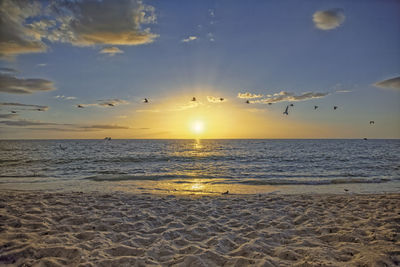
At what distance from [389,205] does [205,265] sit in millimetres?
7769

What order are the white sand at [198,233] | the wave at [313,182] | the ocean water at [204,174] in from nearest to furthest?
1. the white sand at [198,233]
2. the ocean water at [204,174]
3. the wave at [313,182]

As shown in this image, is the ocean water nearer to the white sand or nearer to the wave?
the wave

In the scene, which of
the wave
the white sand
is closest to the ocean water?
the wave

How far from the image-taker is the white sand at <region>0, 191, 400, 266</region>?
418cm

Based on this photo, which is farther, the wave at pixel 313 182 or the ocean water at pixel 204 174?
the wave at pixel 313 182

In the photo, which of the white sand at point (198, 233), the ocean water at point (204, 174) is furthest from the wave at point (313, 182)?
the white sand at point (198, 233)

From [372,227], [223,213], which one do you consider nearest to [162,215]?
[223,213]

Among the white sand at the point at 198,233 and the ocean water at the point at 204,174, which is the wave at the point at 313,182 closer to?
the ocean water at the point at 204,174

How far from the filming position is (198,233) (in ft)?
17.8

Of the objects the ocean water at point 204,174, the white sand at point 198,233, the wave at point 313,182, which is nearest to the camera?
the white sand at point 198,233

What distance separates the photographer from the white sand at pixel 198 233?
4.18m

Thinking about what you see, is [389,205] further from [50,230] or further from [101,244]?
[50,230]

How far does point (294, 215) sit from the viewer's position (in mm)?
6898

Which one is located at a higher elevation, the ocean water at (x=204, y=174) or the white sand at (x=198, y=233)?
the white sand at (x=198, y=233)
